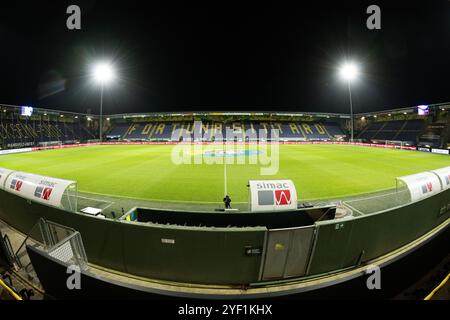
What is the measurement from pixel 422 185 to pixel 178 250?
8.04m

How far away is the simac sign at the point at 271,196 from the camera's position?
6.00 m

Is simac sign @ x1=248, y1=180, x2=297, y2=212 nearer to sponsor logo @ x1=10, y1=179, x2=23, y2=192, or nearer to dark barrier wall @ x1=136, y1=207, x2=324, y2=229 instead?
dark barrier wall @ x1=136, y1=207, x2=324, y2=229

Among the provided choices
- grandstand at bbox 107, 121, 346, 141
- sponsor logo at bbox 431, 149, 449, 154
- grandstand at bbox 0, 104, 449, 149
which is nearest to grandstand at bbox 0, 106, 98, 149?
grandstand at bbox 0, 104, 449, 149

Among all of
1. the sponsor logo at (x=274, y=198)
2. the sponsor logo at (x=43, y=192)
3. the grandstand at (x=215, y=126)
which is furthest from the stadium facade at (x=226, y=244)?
the grandstand at (x=215, y=126)

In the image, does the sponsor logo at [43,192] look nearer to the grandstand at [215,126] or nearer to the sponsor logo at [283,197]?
the sponsor logo at [283,197]

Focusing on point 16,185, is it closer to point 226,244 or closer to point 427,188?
point 226,244

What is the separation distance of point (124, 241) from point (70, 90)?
65.6m

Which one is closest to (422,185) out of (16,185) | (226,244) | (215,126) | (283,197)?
(283,197)

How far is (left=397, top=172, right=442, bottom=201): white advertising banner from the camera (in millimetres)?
6801

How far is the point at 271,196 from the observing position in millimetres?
6102

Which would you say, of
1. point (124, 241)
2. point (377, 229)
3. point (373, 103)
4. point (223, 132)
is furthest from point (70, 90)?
point (373, 103)

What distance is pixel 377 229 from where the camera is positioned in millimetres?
5434

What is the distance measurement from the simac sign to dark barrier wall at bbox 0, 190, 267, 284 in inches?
62.8

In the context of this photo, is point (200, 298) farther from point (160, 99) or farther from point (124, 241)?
point (160, 99)
